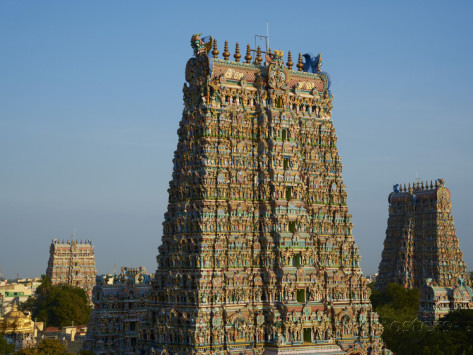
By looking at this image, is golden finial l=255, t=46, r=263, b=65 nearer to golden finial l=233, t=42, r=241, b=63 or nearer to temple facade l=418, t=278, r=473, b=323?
golden finial l=233, t=42, r=241, b=63

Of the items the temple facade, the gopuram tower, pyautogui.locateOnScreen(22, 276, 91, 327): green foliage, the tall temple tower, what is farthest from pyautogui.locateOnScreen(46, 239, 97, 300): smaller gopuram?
the gopuram tower

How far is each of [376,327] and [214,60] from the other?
29.6 meters

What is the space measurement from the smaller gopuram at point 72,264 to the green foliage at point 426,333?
65.6 metres

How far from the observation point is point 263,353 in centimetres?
6638

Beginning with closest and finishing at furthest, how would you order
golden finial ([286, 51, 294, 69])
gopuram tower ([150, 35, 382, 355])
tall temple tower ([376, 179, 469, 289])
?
gopuram tower ([150, 35, 382, 355]) → golden finial ([286, 51, 294, 69]) → tall temple tower ([376, 179, 469, 289])

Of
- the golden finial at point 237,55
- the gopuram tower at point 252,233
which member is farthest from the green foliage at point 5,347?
the golden finial at point 237,55

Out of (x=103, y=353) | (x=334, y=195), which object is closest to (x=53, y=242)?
(x=103, y=353)

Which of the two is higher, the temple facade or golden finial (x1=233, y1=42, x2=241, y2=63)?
golden finial (x1=233, y1=42, x2=241, y2=63)

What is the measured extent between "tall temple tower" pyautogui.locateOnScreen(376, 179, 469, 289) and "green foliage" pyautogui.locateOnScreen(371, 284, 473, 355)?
14.0 meters

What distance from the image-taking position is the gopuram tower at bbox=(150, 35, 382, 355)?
6562 cm

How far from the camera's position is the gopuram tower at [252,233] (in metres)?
65.6

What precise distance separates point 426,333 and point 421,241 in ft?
152

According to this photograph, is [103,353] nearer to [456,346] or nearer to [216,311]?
[216,311]

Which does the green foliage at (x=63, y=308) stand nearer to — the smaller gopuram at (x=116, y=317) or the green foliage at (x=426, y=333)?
the smaller gopuram at (x=116, y=317)
